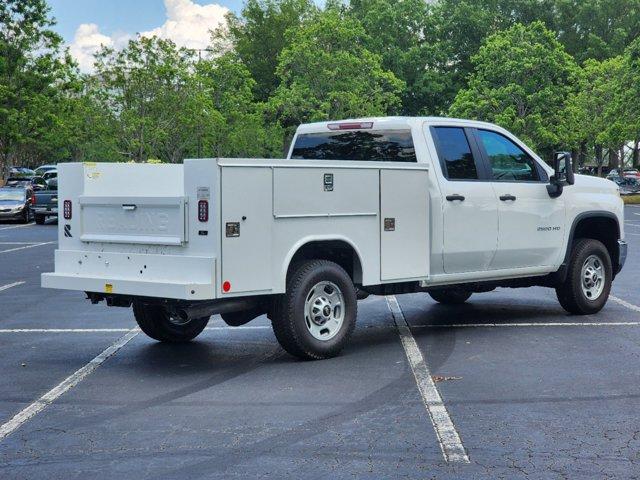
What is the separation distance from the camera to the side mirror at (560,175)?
1059cm

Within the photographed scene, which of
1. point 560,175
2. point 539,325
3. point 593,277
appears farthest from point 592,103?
point 539,325

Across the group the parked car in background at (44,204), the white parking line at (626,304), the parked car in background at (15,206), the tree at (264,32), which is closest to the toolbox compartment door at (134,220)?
the white parking line at (626,304)

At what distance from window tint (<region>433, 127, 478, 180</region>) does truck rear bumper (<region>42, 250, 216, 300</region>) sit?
3023 mm

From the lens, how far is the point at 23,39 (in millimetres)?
50125

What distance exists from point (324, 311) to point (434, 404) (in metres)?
1.98

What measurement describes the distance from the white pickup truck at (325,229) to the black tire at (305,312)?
0.01 m

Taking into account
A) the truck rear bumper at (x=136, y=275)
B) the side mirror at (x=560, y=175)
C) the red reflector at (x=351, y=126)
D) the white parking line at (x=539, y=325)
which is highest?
the red reflector at (x=351, y=126)

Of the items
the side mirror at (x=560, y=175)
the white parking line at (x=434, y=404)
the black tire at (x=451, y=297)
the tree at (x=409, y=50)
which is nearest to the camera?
the white parking line at (x=434, y=404)

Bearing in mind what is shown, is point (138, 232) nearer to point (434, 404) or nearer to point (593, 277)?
point (434, 404)

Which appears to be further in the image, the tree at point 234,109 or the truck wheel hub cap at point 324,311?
the tree at point 234,109

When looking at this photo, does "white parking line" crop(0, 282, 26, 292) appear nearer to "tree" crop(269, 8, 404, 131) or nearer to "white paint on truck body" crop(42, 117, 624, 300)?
"white paint on truck body" crop(42, 117, 624, 300)

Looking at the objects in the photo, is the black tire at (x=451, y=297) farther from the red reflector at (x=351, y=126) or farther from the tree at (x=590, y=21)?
the tree at (x=590, y=21)

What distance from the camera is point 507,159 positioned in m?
10.5

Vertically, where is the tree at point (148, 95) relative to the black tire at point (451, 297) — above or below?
above
